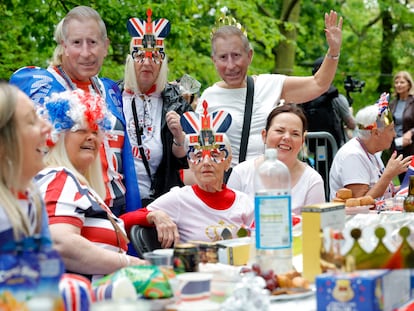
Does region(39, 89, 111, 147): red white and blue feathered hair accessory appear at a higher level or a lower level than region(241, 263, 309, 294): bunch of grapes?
higher

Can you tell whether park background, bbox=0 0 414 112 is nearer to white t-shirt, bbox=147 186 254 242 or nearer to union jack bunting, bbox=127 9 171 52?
union jack bunting, bbox=127 9 171 52

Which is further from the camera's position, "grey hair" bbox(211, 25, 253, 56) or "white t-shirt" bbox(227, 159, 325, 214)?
"grey hair" bbox(211, 25, 253, 56)

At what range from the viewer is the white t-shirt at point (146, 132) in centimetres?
464

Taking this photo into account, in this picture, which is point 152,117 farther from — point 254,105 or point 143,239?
point 143,239

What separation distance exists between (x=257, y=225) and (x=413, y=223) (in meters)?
0.85

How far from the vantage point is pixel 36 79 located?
13.5 feet

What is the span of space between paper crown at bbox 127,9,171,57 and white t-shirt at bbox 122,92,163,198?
0.95 feet

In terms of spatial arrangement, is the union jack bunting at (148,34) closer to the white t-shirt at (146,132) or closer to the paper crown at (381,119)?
the white t-shirt at (146,132)

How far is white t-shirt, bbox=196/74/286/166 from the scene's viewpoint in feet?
15.8

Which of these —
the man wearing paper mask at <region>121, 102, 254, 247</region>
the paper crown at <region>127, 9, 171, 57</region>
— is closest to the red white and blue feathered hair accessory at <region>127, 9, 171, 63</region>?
the paper crown at <region>127, 9, 171, 57</region>

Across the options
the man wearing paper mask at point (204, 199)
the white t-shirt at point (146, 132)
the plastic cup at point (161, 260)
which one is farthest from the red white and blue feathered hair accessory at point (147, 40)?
the plastic cup at point (161, 260)

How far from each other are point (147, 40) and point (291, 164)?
125cm

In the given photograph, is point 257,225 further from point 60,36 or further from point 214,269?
point 60,36

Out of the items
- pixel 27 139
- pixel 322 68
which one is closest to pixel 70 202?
pixel 27 139
